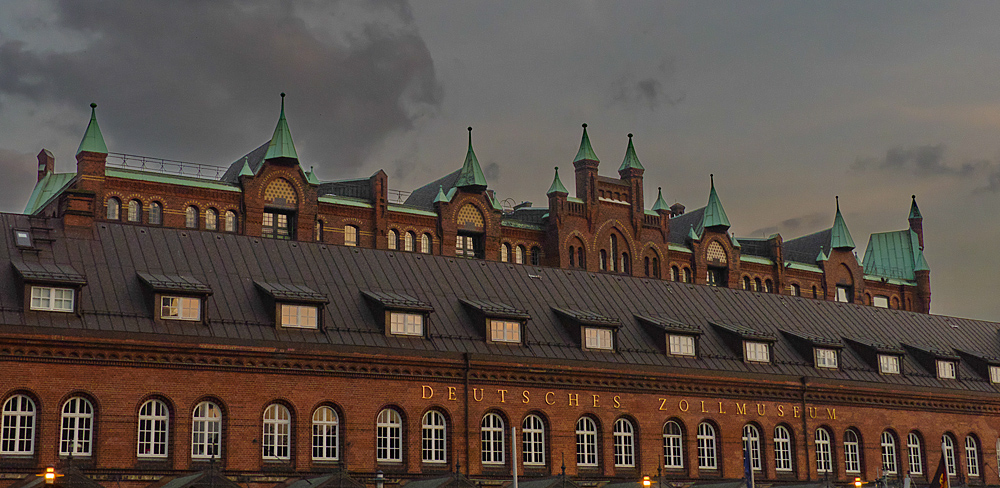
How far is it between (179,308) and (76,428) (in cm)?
513

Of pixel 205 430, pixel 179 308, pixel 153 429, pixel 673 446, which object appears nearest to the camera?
pixel 153 429

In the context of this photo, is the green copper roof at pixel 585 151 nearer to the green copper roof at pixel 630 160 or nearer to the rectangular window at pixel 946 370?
the green copper roof at pixel 630 160

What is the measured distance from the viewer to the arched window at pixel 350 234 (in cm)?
8150

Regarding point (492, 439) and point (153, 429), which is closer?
point (153, 429)

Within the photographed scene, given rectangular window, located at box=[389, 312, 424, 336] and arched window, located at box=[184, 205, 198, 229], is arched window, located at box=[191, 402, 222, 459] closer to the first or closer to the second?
rectangular window, located at box=[389, 312, 424, 336]

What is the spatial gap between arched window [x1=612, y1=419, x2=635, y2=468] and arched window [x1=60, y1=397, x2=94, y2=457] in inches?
778

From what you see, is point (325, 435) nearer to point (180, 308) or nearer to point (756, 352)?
point (180, 308)

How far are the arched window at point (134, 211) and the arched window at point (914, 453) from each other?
42191 millimetres

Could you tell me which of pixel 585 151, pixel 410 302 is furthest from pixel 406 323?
pixel 585 151

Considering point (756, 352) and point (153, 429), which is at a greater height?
point (756, 352)

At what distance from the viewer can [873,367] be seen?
2360 inches

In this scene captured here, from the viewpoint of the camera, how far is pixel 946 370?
63.0 m

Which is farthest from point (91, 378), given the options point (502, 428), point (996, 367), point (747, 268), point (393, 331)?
point (747, 268)

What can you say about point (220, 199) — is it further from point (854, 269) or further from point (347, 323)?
point (854, 269)
